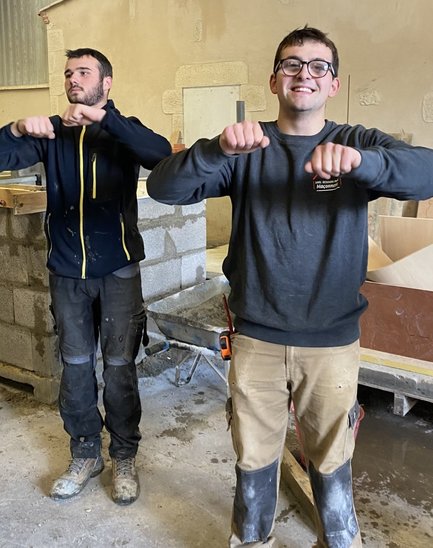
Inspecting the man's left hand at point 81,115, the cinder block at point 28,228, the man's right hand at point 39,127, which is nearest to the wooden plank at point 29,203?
the cinder block at point 28,228

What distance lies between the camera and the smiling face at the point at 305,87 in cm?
154

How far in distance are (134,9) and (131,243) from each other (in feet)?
19.9

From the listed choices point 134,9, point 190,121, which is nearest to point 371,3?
point 190,121

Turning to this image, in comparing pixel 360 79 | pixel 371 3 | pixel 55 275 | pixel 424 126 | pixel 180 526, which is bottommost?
pixel 180 526

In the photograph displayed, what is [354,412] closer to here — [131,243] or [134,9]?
[131,243]

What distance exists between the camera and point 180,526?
7.26ft

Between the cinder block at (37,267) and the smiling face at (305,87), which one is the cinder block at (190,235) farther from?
the smiling face at (305,87)

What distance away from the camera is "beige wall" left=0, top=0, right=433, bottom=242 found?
5684mm

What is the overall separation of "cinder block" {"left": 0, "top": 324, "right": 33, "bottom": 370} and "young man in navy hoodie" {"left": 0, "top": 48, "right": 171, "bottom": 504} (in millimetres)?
975

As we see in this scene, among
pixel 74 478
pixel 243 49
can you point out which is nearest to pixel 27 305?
pixel 74 478

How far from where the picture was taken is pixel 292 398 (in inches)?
69.5

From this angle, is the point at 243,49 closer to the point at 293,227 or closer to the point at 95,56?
the point at 95,56

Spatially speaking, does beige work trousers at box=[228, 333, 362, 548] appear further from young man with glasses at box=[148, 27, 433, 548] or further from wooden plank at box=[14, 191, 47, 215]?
wooden plank at box=[14, 191, 47, 215]

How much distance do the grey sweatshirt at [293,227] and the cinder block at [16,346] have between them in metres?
1.98
